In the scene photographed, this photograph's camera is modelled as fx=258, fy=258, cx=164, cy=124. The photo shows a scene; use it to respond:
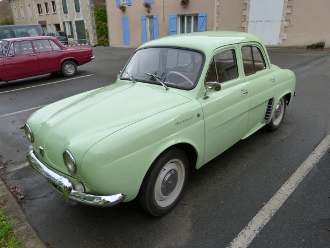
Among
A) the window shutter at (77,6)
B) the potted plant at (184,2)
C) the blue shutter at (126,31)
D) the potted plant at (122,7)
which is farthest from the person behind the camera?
the window shutter at (77,6)

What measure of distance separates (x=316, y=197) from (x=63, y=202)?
9.73ft

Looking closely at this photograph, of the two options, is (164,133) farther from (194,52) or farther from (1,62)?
Answer: (1,62)

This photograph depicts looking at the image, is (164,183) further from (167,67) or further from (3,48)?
(3,48)

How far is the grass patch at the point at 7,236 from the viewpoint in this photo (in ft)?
8.14

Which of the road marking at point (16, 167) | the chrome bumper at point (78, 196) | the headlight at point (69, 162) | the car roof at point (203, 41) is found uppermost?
the car roof at point (203, 41)

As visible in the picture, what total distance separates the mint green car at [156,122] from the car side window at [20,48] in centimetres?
700

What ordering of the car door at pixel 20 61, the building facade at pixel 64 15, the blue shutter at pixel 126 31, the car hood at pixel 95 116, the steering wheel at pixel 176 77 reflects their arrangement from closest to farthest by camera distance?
the car hood at pixel 95 116 < the steering wheel at pixel 176 77 < the car door at pixel 20 61 < the blue shutter at pixel 126 31 < the building facade at pixel 64 15

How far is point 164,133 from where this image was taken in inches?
98.7

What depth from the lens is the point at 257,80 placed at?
373cm

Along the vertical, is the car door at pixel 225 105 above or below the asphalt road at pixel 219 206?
above

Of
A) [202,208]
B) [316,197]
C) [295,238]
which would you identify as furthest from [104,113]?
[316,197]

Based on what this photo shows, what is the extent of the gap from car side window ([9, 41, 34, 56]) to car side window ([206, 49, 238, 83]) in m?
8.21

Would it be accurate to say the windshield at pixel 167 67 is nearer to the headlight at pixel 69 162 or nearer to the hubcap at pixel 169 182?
the hubcap at pixel 169 182

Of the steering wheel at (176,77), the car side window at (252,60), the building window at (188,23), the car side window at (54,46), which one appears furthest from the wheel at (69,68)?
the building window at (188,23)
